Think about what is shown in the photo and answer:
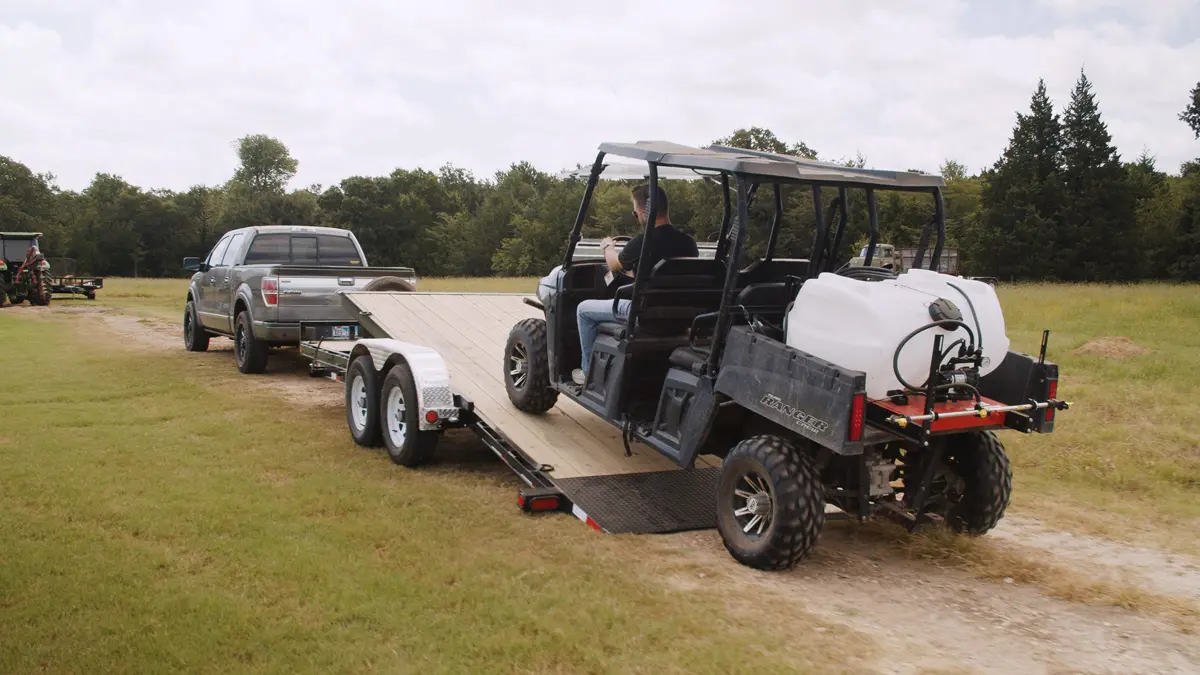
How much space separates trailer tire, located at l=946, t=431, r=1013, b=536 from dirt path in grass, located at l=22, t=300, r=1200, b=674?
0.83 ft

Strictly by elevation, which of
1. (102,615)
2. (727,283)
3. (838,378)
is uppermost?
→ (727,283)

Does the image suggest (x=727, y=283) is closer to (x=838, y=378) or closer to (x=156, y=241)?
(x=838, y=378)

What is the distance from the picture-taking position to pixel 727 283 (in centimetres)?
519

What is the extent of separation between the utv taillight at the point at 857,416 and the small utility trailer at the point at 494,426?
1.48 metres

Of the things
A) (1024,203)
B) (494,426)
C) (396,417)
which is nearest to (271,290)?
(396,417)

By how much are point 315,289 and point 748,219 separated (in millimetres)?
7116

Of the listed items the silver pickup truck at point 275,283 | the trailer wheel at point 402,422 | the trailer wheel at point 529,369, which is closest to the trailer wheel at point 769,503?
the trailer wheel at point 529,369

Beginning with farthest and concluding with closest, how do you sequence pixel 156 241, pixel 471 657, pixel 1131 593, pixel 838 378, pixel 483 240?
pixel 483 240
pixel 156 241
pixel 1131 593
pixel 838 378
pixel 471 657

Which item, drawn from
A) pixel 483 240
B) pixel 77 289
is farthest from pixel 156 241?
pixel 77 289

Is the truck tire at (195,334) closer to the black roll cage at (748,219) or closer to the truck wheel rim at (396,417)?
the truck wheel rim at (396,417)

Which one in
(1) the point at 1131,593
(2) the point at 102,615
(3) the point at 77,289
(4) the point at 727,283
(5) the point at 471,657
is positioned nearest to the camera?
(5) the point at 471,657

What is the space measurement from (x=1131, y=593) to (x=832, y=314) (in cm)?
206

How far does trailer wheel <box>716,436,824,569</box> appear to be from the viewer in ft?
15.6

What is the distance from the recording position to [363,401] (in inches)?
314
